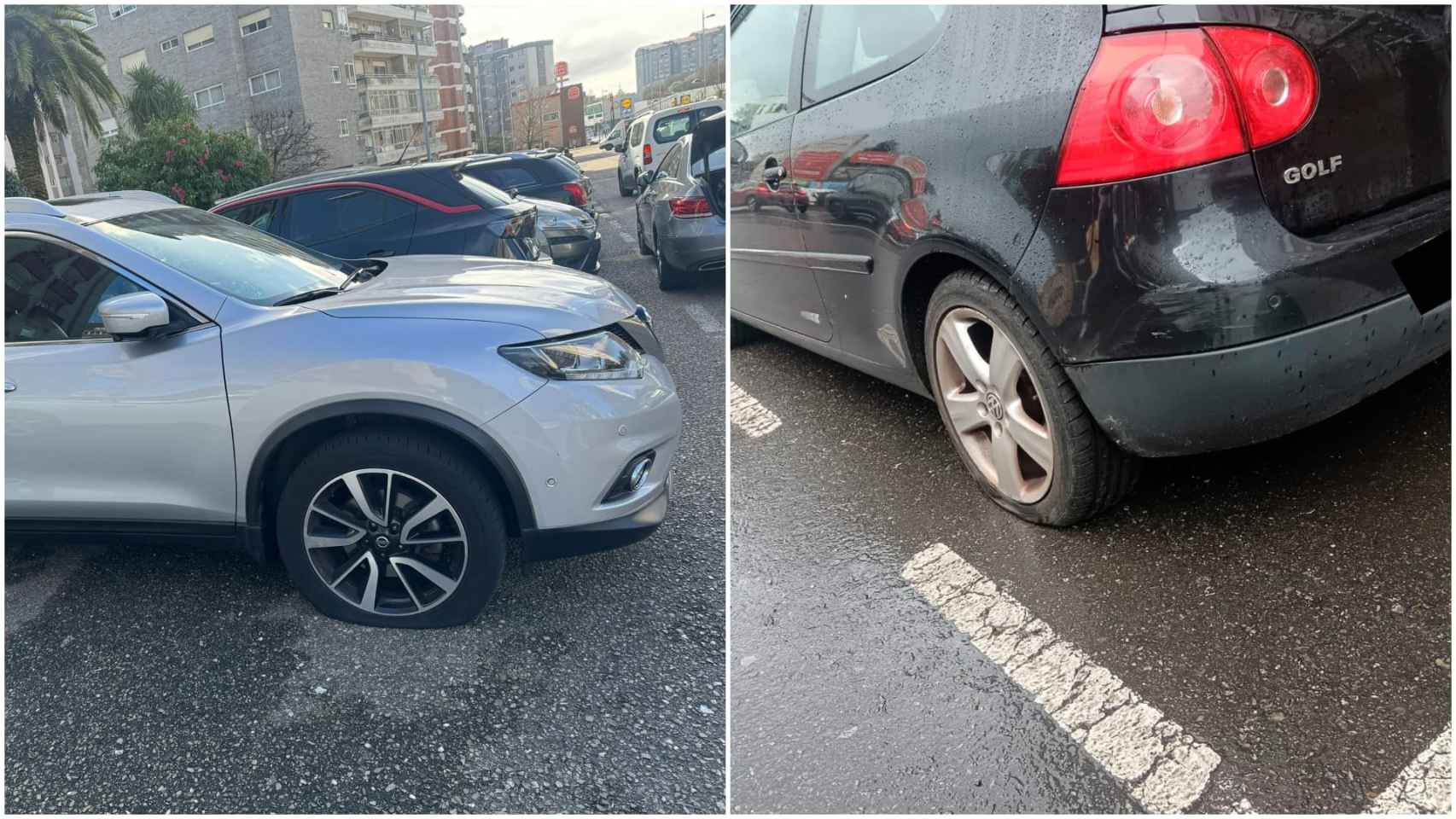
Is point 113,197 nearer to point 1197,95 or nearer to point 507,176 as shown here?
point 1197,95

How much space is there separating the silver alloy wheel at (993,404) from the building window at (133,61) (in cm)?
676

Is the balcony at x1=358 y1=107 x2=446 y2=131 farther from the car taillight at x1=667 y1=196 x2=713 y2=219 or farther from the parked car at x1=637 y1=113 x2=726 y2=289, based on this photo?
the car taillight at x1=667 y1=196 x2=713 y2=219

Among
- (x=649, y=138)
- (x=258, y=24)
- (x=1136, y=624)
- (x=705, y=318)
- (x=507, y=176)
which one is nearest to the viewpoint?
(x=1136, y=624)

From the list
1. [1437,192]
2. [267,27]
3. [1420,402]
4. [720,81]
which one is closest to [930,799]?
[1437,192]

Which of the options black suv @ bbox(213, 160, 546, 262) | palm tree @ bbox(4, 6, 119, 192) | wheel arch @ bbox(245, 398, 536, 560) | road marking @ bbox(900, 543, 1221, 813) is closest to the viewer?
road marking @ bbox(900, 543, 1221, 813)

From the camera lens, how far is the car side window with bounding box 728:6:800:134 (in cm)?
293

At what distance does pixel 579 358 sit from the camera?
232 cm

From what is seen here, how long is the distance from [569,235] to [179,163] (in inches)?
163

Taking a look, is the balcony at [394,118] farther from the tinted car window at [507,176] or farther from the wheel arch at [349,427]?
the wheel arch at [349,427]

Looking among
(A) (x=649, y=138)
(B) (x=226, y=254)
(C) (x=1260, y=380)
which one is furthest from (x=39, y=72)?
(A) (x=649, y=138)

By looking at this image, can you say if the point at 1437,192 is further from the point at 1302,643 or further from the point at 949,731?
the point at 949,731

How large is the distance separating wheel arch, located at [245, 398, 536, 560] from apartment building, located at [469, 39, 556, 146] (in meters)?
1.91

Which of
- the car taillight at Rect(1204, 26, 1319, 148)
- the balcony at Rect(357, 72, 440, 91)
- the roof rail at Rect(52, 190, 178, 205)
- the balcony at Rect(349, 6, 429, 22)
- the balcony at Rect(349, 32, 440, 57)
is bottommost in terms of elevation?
the roof rail at Rect(52, 190, 178, 205)

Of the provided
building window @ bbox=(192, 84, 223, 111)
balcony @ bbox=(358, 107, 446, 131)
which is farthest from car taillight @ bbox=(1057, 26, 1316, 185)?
balcony @ bbox=(358, 107, 446, 131)
